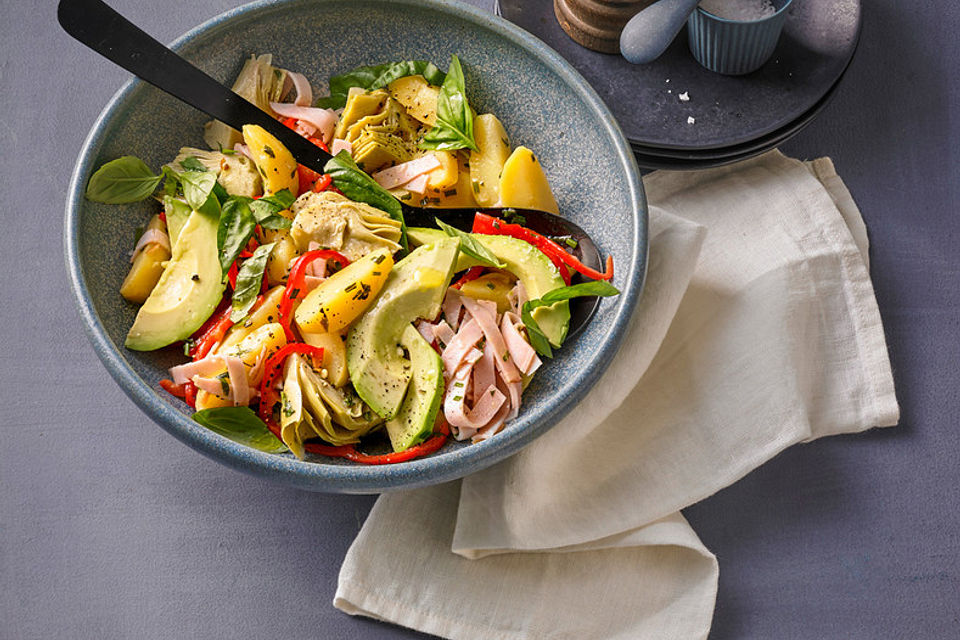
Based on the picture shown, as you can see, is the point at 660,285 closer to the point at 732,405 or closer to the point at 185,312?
the point at 732,405

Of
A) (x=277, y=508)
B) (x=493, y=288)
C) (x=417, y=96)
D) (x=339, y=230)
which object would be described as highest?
(x=417, y=96)

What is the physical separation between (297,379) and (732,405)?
0.86 meters

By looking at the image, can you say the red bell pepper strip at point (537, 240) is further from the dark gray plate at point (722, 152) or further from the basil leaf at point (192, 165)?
the basil leaf at point (192, 165)

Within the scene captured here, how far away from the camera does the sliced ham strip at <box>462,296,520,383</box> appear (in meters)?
1.65

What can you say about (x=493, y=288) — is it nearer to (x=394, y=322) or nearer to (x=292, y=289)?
(x=394, y=322)

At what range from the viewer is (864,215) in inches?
85.1

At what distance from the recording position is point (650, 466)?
1.90 metres

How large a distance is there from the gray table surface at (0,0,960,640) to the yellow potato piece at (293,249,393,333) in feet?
1.53

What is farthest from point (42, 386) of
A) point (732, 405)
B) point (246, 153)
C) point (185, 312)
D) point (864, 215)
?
point (864, 215)

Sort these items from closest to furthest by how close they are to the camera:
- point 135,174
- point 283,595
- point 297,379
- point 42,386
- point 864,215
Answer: point 297,379, point 135,174, point 283,595, point 42,386, point 864,215

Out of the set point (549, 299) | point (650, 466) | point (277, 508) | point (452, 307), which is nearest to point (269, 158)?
point (452, 307)

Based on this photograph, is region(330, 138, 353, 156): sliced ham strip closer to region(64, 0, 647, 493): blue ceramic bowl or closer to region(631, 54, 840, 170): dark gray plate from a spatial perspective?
region(64, 0, 647, 493): blue ceramic bowl

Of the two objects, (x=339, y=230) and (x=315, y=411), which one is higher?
(x=339, y=230)

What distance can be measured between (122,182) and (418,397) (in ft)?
2.14
